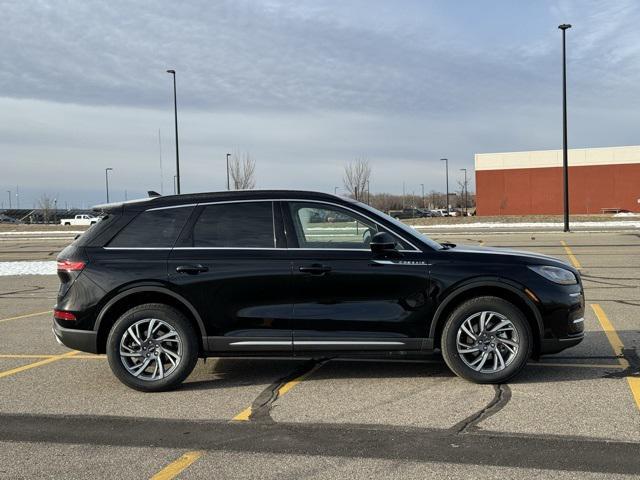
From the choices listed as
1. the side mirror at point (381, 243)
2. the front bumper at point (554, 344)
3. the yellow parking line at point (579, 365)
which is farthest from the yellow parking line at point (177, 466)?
the yellow parking line at point (579, 365)

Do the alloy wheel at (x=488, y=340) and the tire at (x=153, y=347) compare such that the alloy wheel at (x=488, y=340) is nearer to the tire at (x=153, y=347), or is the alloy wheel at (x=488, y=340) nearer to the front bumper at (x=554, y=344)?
the front bumper at (x=554, y=344)

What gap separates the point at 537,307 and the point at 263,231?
2492 mm

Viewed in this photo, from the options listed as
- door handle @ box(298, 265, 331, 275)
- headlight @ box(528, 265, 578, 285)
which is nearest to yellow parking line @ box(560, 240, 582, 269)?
headlight @ box(528, 265, 578, 285)

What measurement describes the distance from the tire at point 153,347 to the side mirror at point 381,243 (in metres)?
1.76

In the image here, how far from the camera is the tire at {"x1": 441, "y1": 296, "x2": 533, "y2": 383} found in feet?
17.5

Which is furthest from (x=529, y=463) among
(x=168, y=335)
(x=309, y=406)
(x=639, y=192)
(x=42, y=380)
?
(x=639, y=192)

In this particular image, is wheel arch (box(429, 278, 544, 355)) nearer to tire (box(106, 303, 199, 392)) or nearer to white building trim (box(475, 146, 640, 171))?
tire (box(106, 303, 199, 392))

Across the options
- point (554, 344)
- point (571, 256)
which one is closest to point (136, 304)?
point (554, 344)

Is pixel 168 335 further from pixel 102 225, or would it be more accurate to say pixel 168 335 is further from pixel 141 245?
pixel 102 225

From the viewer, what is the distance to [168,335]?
547 cm

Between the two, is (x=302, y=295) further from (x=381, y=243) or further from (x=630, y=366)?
(x=630, y=366)

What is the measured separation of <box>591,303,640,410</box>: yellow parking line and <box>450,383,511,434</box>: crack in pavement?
3.28ft

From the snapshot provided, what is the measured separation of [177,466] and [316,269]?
2070mm

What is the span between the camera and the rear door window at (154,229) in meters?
5.61
